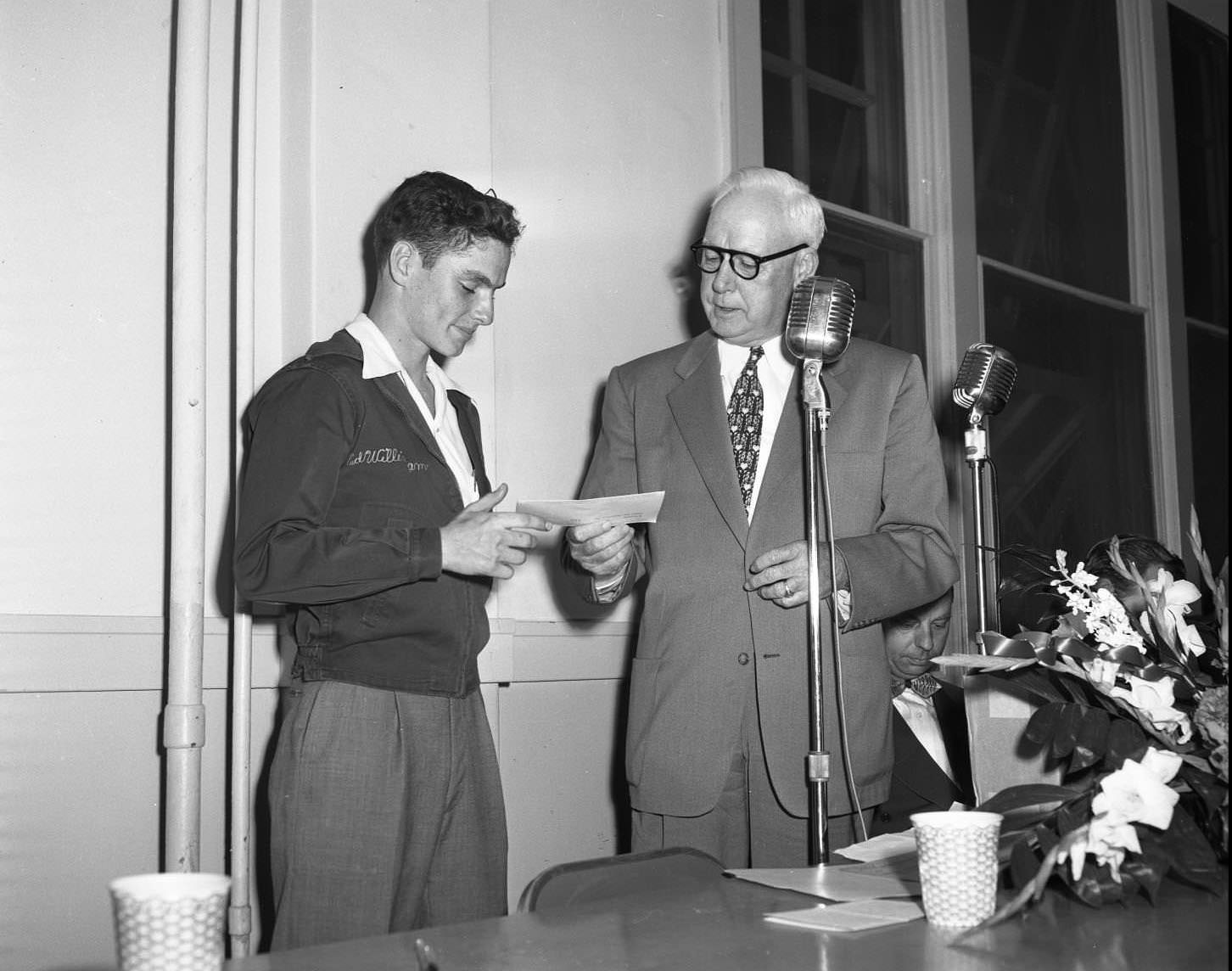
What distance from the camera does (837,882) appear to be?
4.89 ft

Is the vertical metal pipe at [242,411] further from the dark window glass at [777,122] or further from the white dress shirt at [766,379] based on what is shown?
the dark window glass at [777,122]

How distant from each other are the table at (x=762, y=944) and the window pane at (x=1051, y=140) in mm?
4348

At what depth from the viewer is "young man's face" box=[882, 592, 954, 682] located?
2.89 m

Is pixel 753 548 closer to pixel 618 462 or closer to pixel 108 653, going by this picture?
pixel 618 462

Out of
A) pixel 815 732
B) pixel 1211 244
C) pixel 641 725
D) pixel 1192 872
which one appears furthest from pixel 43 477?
pixel 1211 244

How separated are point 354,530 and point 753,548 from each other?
76cm

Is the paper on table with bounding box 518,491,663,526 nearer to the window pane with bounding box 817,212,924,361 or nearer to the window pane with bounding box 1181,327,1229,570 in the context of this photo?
the window pane with bounding box 817,212,924,361

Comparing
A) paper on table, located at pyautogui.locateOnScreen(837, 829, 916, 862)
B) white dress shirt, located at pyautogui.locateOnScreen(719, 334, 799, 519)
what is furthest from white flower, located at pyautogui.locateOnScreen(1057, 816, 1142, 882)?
white dress shirt, located at pyautogui.locateOnScreen(719, 334, 799, 519)

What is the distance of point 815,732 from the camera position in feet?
6.54

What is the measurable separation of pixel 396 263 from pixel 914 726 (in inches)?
56.4

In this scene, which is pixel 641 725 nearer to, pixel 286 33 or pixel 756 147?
pixel 286 33

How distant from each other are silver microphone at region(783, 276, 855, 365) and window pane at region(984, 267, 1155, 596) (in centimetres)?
329

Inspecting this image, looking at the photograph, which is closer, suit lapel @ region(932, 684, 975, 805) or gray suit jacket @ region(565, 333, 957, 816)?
gray suit jacket @ region(565, 333, 957, 816)

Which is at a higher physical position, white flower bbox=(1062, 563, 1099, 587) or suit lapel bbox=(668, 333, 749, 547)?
suit lapel bbox=(668, 333, 749, 547)
